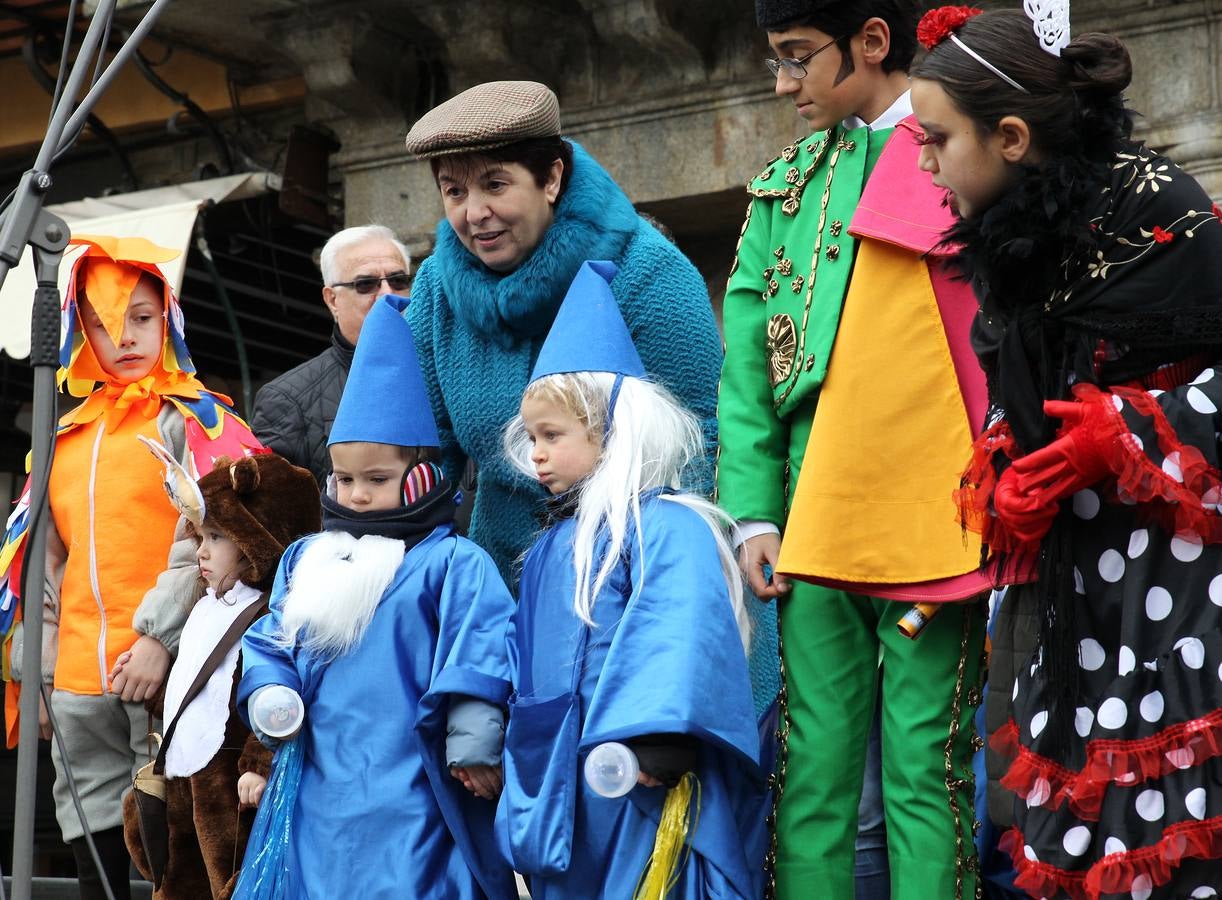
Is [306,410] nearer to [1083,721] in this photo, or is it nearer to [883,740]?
[883,740]

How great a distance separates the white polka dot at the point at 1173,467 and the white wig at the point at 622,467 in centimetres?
102

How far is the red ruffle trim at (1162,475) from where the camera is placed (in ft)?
8.56

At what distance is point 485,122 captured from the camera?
3828 millimetres

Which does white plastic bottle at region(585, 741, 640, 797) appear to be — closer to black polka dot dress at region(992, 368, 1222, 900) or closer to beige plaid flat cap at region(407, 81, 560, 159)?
black polka dot dress at region(992, 368, 1222, 900)

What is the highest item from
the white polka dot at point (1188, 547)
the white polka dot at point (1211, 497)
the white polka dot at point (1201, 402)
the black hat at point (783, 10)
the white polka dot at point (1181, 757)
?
the black hat at point (783, 10)

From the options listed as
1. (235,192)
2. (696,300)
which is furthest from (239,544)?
(235,192)

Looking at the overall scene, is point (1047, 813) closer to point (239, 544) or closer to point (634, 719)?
point (634, 719)

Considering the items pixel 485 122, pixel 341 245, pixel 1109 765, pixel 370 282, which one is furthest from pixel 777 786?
pixel 341 245

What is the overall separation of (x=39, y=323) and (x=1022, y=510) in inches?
70.6

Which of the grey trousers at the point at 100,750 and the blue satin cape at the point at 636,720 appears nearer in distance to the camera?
the blue satin cape at the point at 636,720

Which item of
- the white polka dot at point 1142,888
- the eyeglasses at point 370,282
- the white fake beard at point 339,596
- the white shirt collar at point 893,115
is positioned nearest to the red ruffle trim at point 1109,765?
the white polka dot at point 1142,888

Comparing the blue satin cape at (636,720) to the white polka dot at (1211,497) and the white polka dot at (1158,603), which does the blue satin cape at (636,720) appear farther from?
the white polka dot at (1211,497)

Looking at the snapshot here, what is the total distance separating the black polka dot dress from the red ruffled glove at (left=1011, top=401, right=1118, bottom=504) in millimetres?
14

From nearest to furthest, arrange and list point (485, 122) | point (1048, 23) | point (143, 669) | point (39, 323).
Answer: point (1048, 23), point (39, 323), point (485, 122), point (143, 669)
